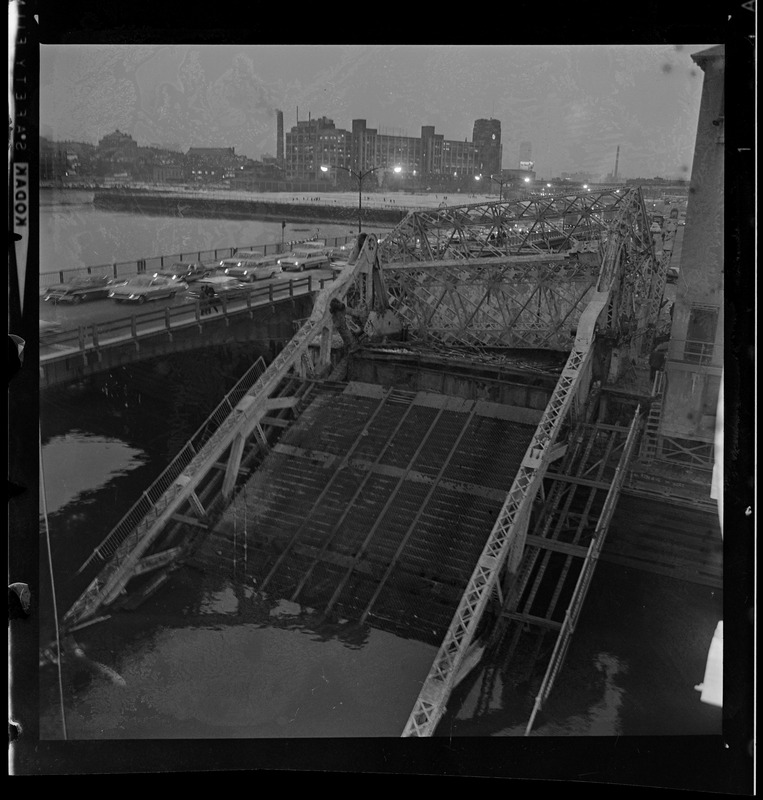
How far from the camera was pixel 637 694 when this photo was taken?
579 centimetres

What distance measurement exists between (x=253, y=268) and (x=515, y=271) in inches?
177

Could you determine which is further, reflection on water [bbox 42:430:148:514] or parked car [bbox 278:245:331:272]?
parked car [bbox 278:245:331:272]

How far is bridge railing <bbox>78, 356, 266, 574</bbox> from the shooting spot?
6.55m

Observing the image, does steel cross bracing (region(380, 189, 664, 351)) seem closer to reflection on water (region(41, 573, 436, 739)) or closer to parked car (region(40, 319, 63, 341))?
parked car (region(40, 319, 63, 341))

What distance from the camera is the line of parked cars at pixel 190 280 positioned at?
6.14 metres

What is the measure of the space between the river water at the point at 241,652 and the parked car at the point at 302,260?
1187 mm

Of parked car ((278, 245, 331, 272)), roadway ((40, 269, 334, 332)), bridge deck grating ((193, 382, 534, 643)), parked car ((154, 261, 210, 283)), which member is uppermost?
parked car ((278, 245, 331, 272))

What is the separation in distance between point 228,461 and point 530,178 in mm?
4305

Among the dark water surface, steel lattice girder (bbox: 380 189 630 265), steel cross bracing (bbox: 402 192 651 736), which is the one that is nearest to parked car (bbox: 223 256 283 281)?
the dark water surface

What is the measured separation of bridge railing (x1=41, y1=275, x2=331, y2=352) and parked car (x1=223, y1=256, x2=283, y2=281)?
225 millimetres

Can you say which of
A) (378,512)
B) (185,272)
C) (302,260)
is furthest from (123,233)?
(378,512)

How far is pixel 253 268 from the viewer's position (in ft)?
24.1
